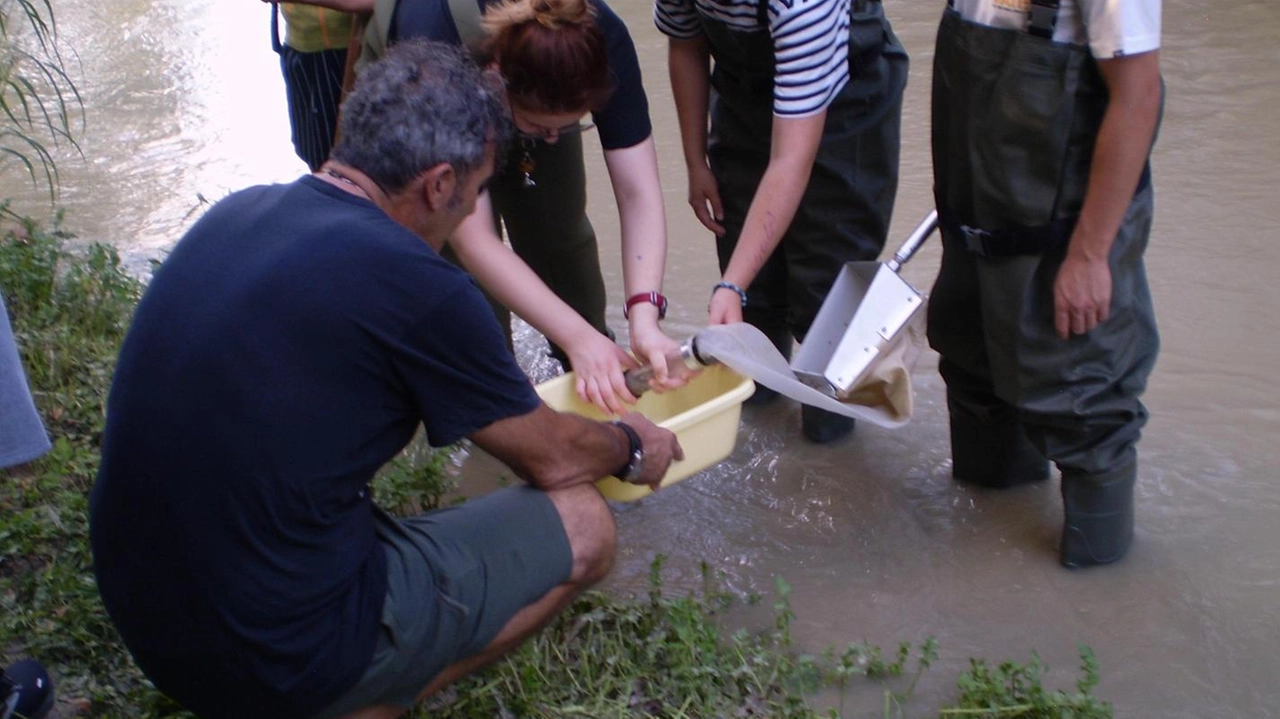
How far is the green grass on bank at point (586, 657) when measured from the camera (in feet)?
7.14

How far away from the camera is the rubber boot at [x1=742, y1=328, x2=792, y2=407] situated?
321cm

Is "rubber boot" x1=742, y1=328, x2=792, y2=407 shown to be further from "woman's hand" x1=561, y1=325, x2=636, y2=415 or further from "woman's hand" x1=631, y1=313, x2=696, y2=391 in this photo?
"woman's hand" x1=561, y1=325, x2=636, y2=415

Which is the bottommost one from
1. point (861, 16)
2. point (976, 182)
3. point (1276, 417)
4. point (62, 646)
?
point (1276, 417)

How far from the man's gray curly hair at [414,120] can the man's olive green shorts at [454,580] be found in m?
0.61

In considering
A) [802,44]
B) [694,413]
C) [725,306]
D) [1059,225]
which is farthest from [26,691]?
[1059,225]

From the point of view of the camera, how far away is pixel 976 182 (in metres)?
2.30

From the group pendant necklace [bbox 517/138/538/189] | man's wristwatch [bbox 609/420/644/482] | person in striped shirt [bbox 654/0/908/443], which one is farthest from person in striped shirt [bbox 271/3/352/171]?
man's wristwatch [bbox 609/420/644/482]

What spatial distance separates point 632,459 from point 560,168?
3.12ft

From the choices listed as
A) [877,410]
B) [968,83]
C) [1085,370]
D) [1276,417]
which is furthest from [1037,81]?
[1276,417]

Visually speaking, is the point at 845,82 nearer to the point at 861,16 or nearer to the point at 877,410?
the point at 861,16

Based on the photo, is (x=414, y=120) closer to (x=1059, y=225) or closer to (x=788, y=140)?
(x=788, y=140)

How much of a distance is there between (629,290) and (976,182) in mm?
764

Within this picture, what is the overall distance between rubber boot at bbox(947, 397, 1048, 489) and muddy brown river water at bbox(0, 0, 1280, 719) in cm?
4

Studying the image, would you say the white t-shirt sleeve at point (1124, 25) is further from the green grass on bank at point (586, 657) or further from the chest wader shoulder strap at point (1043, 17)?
the green grass on bank at point (586, 657)
